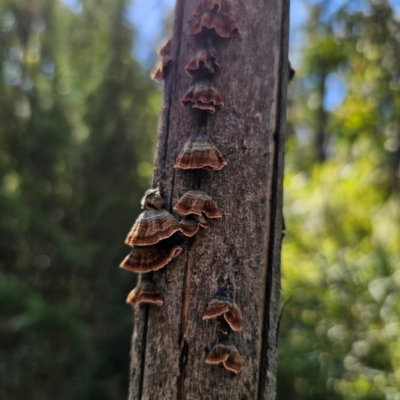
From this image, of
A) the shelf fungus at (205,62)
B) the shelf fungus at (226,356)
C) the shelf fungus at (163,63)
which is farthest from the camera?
the shelf fungus at (163,63)

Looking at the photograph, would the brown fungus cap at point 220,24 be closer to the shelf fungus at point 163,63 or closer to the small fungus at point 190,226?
the shelf fungus at point 163,63

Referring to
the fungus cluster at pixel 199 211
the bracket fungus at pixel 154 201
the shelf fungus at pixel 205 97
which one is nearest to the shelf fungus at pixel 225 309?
the fungus cluster at pixel 199 211

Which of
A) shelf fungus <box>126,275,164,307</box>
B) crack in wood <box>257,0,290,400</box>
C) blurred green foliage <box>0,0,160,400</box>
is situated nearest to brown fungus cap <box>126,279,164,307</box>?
shelf fungus <box>126,275,164,307</box>

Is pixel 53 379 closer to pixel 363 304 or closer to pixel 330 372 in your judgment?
pixel 330 372

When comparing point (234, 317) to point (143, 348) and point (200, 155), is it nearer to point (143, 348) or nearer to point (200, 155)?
point (143, 348)

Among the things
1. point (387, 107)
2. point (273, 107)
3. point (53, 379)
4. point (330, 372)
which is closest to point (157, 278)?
point (273, 107)

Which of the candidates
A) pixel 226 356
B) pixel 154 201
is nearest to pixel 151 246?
pixel 154 201

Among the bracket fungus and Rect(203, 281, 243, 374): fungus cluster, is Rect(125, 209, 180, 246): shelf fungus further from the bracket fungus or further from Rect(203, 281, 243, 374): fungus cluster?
Rect(203, 281, 243, 374): fungus cluster
